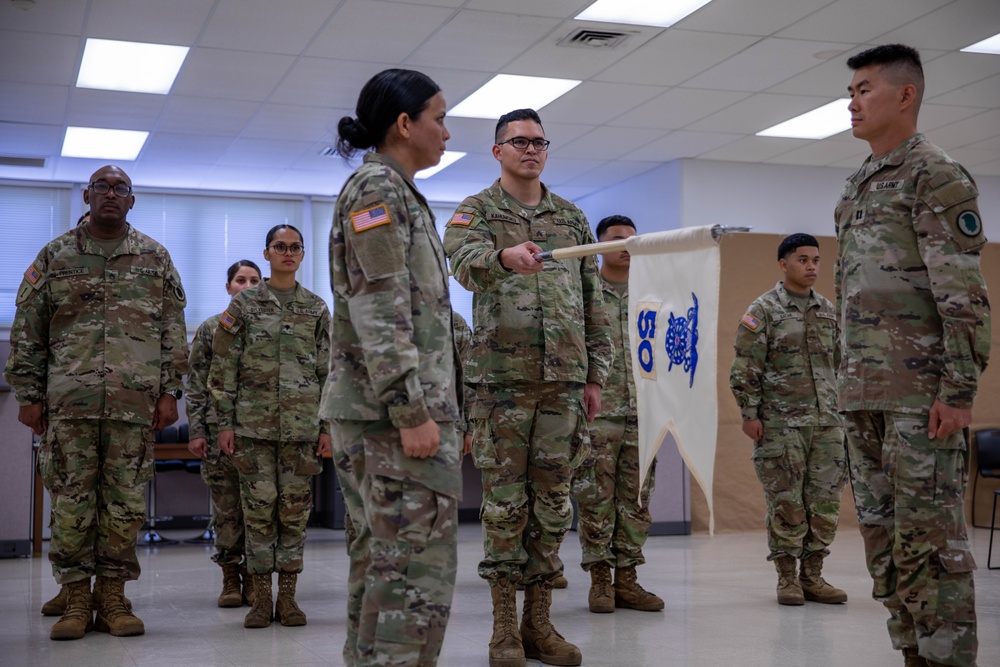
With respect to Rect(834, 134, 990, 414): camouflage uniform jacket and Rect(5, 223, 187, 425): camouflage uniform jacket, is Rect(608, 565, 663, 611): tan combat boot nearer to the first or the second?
Rect(834, 134, 990, 414): camouflage uniform jacket

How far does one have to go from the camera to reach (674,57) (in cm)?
695

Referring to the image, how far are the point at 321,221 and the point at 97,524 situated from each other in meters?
7.20

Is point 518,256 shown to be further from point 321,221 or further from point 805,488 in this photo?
point 321,221

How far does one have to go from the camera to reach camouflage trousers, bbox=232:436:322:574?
178 inches

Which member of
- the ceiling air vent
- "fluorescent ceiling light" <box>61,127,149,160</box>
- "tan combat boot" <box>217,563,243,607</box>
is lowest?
"tan combat boot" <box>217,563,243,607</box>

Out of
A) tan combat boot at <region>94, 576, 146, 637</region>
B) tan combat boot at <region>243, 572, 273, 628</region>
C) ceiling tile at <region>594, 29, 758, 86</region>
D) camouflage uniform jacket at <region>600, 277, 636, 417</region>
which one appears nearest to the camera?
tan combat boot at <region>94, 576, 146, 637</region>

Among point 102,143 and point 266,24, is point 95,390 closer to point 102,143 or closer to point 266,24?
point 266,24

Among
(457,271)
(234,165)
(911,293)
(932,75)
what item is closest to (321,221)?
(234,165)

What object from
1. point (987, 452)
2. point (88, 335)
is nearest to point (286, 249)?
point (88, 335)

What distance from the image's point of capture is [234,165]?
32.0 ft

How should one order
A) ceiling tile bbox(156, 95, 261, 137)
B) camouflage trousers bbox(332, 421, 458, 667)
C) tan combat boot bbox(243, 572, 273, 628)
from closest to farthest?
1. camouflage trousers bbox(332, 421, 458, 667)
2. tan combat boot bbox(243, 572, 273, 628)
3. ceiling tile bbox(156, 95, 261, 137)

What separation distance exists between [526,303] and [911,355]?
129 centimetres

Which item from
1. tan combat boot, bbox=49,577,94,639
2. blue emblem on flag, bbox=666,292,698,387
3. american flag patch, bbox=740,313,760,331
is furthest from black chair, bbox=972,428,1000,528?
tan combat boot, bbox=49,577,94,639

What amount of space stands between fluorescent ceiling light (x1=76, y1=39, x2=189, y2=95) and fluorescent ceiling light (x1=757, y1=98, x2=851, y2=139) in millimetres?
4932
